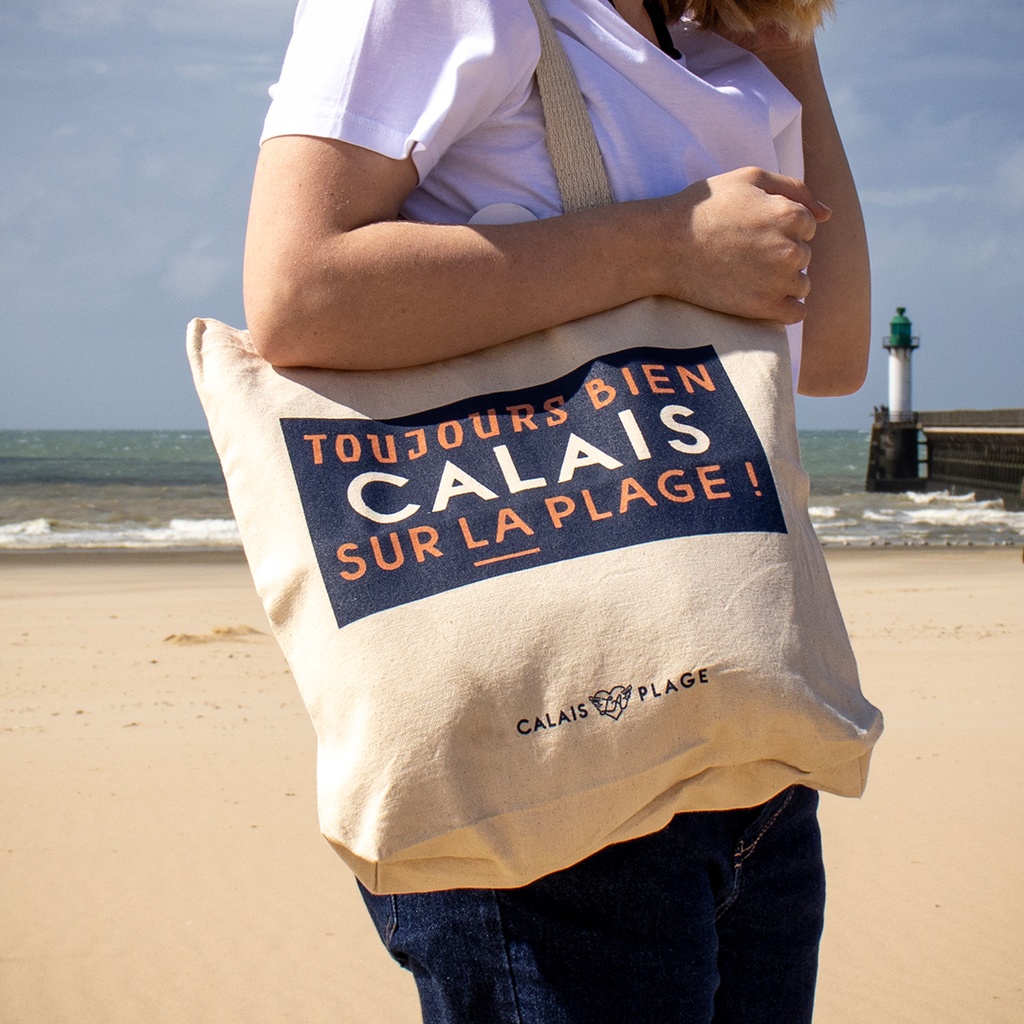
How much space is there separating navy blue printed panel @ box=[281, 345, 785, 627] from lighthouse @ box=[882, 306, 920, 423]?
103 feet

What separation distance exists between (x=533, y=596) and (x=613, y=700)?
0.30ft

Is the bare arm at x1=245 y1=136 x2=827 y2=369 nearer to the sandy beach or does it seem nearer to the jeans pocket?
the jeans pocket

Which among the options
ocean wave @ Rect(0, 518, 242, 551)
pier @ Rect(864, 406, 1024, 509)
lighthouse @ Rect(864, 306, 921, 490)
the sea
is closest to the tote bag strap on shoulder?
ocean wave @ Rect(0, 518, 242, 551)

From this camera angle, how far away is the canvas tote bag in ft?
2.30

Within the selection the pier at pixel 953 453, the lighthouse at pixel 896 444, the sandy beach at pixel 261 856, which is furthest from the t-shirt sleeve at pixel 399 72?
the lighthouse at pixel 896 444

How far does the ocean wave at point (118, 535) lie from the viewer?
1444 cm

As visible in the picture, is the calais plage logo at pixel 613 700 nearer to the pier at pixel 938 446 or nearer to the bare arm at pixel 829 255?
the bare arm at pixel 829 255

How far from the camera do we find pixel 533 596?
72cm

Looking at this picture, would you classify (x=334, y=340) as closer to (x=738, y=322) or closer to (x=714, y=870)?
(x=738, y=322)

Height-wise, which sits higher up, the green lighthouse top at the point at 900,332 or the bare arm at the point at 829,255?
the green lighthouse top at the point at 900,332

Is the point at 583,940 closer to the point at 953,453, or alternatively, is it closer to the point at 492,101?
the point at 492,101

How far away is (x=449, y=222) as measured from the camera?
87 cm

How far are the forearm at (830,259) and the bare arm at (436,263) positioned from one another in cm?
21

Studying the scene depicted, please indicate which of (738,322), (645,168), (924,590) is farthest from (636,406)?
(924,590)
